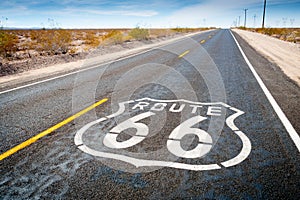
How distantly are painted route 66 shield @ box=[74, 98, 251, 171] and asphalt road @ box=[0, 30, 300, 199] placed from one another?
0.05 feet

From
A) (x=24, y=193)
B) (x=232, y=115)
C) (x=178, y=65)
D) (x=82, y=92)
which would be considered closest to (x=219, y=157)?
(x=232, y=115)

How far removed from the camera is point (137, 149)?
3506 mm

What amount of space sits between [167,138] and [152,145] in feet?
1.13

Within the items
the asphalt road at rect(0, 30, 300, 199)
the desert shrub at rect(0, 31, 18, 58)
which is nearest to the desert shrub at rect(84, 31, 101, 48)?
the desert shrub at rect(0, 31, 18, 58)

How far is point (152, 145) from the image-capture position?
11.8ft

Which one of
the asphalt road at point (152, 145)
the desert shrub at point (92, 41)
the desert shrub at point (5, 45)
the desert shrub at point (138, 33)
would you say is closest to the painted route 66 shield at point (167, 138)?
the asphalt road at point (152, 145)

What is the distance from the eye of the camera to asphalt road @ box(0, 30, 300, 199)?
2676mm

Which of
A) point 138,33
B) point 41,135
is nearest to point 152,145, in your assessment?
point 41,135

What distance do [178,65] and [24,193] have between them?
29.2 feet

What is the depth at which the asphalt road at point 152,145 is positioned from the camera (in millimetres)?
2676

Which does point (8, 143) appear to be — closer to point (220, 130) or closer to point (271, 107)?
point (220, 130)

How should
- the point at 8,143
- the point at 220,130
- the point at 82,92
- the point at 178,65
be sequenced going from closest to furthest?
the point at 8,143 < the point at 220,130 < the point at 82,92 < the point at 178,65

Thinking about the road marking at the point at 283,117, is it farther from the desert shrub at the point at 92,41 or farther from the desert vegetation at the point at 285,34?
the desert vegetation at the point at 285,34

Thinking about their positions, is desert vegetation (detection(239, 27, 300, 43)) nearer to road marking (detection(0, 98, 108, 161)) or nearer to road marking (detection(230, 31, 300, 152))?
road marking (detection(230, 31, 300, 152))
